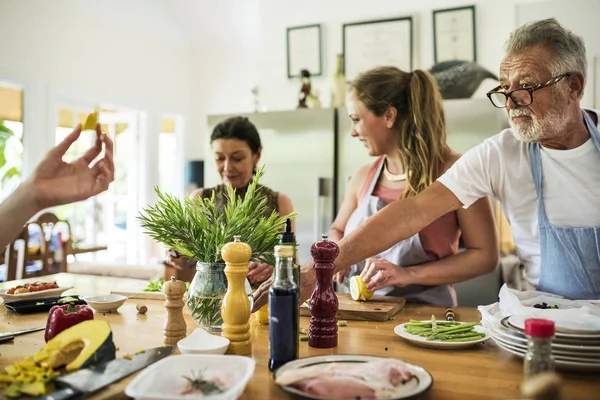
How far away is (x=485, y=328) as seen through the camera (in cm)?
129

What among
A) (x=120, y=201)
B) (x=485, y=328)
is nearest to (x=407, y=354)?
(x=485, y=328)

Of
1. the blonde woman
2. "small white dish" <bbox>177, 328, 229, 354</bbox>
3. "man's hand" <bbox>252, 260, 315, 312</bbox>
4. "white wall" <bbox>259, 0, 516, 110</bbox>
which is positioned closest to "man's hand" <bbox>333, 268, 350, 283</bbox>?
the blonde woman

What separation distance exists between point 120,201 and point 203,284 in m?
4.97

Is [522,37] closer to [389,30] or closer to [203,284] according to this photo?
[203,284]

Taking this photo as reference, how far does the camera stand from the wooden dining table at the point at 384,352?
941mm

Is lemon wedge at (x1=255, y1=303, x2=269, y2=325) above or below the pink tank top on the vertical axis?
below

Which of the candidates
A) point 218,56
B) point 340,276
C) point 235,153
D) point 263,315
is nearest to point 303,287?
point 263,315

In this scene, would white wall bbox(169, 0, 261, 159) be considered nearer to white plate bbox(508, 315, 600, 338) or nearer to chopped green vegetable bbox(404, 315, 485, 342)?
chopped green vegetable bbox(404, 315, 485, 342)

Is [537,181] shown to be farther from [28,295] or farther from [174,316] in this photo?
[28,295]

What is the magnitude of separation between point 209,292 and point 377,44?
3.71 metres

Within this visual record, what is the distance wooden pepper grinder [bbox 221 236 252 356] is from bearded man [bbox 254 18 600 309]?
312 millimetres

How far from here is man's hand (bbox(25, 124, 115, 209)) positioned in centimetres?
126

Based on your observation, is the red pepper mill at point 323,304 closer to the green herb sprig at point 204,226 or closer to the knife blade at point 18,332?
the green herb sprig at point 204,226

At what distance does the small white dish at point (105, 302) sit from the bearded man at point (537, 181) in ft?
1.89
